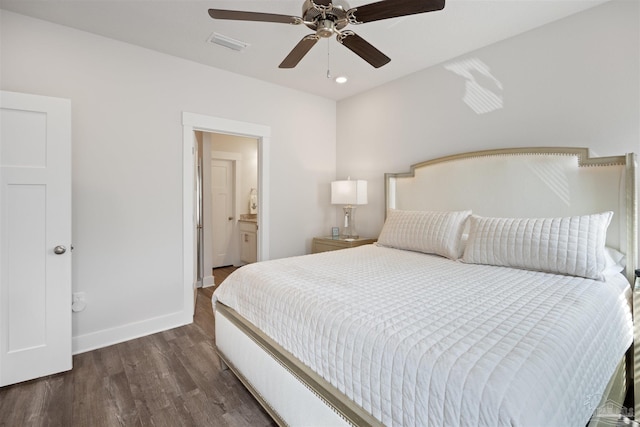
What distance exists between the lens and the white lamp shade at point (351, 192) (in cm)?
372

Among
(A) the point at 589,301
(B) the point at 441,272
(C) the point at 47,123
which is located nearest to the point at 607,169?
(A) the point at 589,301

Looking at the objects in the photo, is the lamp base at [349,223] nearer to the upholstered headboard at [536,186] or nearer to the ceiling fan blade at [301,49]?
the upholstered headboard at [536,186]

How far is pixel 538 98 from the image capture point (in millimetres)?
2518

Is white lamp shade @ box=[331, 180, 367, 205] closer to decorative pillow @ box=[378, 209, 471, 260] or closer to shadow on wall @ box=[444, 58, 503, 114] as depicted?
decorative pillow @ box=[378, 209, 471, 260]

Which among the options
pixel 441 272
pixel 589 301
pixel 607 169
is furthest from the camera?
pixel 607 169

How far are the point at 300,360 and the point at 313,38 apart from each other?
5.99ft

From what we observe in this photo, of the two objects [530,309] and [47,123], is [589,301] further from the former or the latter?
[47,123]

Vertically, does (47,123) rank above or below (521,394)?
A: above

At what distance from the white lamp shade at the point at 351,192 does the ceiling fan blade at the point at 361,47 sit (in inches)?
65.7

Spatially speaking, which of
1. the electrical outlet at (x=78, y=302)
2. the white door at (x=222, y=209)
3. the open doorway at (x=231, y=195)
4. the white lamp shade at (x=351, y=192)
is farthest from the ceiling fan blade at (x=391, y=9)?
the white door at (x=222, y=209)

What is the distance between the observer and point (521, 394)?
0.82 metres

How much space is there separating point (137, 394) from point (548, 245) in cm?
280

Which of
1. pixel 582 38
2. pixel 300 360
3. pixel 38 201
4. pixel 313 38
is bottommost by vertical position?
pixel 300 360

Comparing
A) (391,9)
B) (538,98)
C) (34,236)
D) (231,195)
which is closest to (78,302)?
(34,236)
